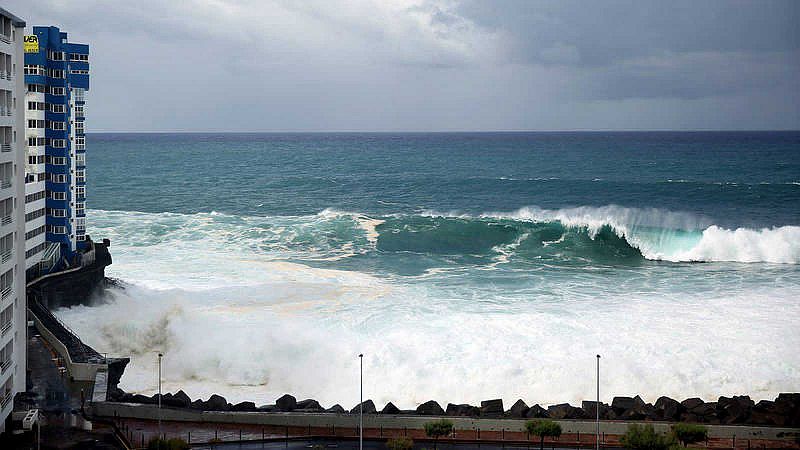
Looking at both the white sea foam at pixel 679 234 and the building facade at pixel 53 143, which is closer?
the building facade at pixel 53 143

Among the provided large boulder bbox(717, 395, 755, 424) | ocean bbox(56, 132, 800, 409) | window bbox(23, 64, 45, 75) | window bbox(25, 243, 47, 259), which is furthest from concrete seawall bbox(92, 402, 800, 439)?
window bbox(23, 64, 45, 75)

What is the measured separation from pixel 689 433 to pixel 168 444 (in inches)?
523

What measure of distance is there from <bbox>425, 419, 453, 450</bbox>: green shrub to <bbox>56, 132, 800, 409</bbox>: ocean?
5279mm

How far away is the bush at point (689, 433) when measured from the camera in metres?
24.6

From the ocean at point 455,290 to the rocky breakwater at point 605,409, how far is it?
2787 mm

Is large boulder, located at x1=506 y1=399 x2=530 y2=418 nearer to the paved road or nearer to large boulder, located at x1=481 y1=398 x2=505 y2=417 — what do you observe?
large boulder, located at x1=481 y1=398 x2=505 y2=417

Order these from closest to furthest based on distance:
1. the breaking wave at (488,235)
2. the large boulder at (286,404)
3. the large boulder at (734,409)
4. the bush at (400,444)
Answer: the bush at (400,444) < the large boulder at (734,409) < the large boulder at (286,404) < the breaking wave at (488,235)

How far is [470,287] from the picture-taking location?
150 ft

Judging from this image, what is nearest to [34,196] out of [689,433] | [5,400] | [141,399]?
[141,399]

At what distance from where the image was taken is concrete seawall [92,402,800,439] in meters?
26.0

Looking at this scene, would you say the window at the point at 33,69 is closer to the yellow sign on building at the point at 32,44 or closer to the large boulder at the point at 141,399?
the yellow sign on building at the point at 32,44

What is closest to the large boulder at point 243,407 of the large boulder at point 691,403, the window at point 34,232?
the large boulder at point 691,403

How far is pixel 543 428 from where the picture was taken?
973 inches

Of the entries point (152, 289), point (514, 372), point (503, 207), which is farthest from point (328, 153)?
point (514, 372)
